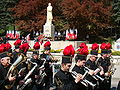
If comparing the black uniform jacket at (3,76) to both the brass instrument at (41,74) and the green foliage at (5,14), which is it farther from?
the green foliage at (5,14)

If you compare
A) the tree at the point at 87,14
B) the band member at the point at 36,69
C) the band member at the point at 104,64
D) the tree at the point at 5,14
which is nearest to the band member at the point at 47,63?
the band member at the point at 36,69

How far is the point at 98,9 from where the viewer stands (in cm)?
3356

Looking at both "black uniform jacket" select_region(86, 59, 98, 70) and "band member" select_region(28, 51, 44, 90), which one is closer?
"black uniform jacket" select_region(86, 59, 98, 70)

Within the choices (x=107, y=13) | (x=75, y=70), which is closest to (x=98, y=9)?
(x=107, y=13)

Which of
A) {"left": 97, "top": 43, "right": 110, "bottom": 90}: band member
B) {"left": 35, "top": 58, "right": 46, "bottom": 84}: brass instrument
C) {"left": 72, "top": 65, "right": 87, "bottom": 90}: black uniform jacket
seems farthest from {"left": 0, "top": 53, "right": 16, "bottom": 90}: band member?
{"left": 97, "top": 43, "right": 110, "bottom": 90}: band member

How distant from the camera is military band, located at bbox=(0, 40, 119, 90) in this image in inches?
201

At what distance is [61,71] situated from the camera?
16.6ft

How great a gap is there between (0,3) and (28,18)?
6.96 meters

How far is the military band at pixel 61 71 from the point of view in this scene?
5.10 meters

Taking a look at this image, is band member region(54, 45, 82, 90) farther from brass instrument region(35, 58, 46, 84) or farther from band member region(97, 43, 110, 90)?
brass instrument region(35, 58, 46, 84)

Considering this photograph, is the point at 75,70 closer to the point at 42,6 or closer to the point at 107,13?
the point at 107,13

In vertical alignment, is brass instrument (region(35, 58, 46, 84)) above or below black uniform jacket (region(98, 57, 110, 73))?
below

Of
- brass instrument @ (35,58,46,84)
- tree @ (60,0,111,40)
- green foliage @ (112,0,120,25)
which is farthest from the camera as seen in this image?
green foliage @ (112,0,120,25)

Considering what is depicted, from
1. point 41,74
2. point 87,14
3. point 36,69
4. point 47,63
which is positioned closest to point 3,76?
point 36,69
